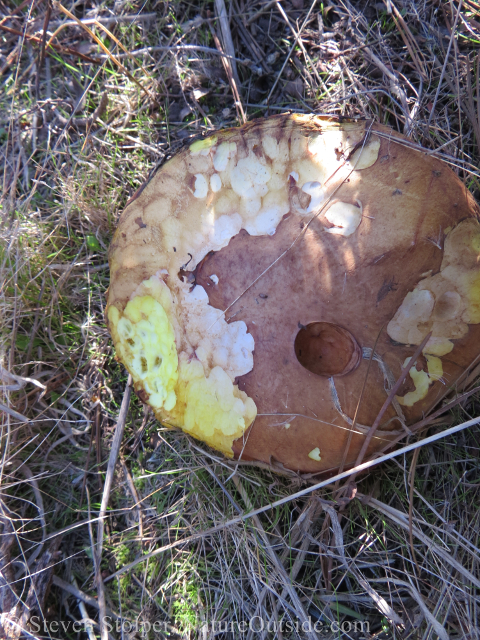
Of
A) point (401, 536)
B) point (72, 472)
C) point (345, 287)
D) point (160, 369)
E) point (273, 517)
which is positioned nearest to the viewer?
point (345, 287)

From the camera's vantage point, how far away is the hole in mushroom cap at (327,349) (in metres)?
1.46

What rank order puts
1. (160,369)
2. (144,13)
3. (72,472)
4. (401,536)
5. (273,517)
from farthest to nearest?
(144,13) → (72,472) → (273,517) → (401,536) → (160,369)

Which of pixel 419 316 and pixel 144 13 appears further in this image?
pixel 144 13

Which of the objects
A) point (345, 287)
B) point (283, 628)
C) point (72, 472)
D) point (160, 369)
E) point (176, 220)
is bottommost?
point (283, 628)

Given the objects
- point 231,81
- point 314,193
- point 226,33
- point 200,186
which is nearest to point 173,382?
point 200,186

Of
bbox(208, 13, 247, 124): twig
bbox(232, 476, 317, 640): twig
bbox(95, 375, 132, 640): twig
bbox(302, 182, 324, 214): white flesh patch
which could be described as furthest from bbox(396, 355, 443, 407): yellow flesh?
bbox(208, 13, 247, 124): twig

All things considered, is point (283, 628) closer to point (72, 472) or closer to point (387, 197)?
point (72, 472)

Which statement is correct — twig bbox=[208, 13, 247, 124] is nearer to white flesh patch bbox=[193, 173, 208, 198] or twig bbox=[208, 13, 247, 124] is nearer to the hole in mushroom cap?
white flesh patch bbox=[193, 173, 208, 198]

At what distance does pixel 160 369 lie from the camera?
1.67 metres

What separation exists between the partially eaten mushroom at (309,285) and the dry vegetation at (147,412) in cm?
34

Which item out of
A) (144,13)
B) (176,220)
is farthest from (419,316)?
(144,13)

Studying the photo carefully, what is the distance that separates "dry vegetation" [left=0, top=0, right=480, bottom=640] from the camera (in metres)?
1.82

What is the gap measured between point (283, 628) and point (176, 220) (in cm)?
180

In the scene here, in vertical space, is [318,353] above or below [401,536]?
above
